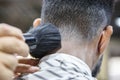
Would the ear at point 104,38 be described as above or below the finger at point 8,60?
below

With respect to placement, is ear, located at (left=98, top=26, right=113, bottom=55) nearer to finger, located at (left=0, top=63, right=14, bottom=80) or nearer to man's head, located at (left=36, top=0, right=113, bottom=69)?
man's head, located at (left=36, top=0, right=113, bottom=69)

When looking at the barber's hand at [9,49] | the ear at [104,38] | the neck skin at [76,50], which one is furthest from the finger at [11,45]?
the ear at [104,38]

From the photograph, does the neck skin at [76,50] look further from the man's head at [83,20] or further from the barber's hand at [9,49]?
the barber's hand at [9,49]

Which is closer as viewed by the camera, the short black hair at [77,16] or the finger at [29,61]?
the finger at [29,61]

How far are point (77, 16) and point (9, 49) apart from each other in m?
0.54

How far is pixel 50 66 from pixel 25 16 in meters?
4.25

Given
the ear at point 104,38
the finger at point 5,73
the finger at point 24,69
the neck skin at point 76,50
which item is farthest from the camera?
the ear at point 104,38

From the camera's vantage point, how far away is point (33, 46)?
1067 millimetres

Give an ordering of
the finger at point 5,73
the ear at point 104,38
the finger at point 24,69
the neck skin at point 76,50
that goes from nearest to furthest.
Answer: the finger at point 5,73 < the finger at point 24,69 < the neck skin at point 76,50 < the ear at point 104,38

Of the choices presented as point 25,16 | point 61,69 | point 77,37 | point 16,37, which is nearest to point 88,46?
point 77,37

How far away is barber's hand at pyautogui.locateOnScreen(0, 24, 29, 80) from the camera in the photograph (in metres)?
0.75

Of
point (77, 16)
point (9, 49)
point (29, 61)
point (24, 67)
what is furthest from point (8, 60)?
point (77, 16)

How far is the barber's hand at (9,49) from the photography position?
0.75 metres

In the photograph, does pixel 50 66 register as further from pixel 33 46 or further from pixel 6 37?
pixel 6 37
